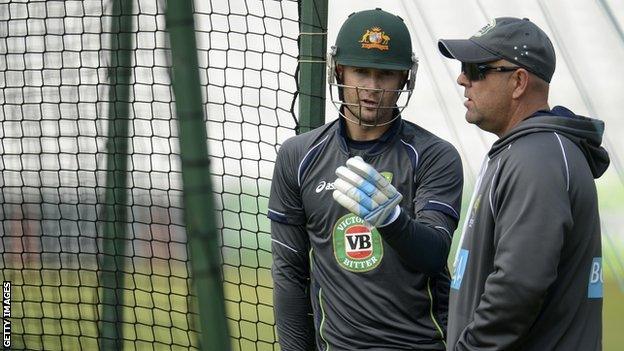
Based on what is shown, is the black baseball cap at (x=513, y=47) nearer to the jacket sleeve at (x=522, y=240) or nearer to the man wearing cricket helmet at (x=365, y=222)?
the jacket sleeve at (x=522, y=240)

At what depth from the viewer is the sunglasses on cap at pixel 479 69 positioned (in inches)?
91.0

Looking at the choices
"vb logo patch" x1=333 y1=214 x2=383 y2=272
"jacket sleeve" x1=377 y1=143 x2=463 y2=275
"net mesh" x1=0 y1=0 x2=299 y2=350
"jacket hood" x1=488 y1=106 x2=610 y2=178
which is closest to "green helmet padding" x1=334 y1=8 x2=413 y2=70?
"jacket sleeve" x1=377 y1=143 x2=463 y2=275

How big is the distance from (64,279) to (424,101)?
3.61 metres

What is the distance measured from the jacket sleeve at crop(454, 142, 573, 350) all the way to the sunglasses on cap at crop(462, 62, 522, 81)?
199 millimetres

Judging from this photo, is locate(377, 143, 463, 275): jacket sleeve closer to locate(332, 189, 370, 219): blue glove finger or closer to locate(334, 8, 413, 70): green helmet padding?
locate(332, 189, 370, 219): blue glove finger

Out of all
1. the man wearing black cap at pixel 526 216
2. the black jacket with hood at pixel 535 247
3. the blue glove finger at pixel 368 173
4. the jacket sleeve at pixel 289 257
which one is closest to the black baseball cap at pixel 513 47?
the man wearing black cap at pixel 526 216

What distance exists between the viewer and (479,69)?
233cm

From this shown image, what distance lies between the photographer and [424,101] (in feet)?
31.8

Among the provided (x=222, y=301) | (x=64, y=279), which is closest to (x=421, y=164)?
(x=222, y=301)

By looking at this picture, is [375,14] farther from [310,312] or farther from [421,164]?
[310,312]

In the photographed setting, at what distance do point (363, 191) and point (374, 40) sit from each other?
0.58m

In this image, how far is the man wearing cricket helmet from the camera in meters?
2.69

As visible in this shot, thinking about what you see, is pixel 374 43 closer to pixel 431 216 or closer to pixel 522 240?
pixel 431 216

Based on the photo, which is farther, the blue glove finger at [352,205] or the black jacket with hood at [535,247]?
the blue glove finger at [352,205]
